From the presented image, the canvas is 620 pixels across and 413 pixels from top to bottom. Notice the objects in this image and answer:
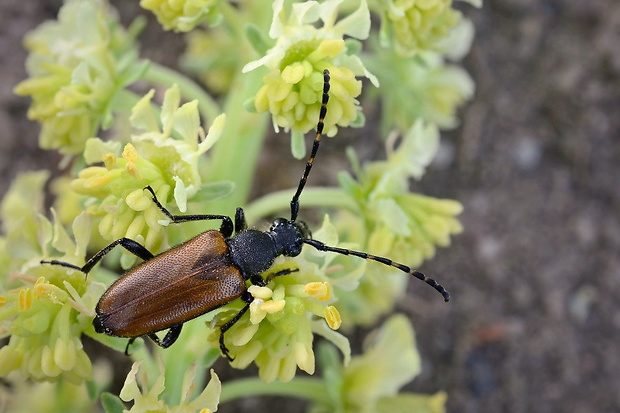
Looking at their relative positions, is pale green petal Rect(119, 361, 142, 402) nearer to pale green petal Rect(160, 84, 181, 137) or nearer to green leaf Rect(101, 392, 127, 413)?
green leaf Rect(101, 392, 127, 413)

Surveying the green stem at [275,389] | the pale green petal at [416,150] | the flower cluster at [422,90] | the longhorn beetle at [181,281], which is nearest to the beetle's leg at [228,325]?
the longhorn beetle at [181,281]

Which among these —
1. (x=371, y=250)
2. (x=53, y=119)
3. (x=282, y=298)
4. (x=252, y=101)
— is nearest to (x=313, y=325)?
(x=282, y=298)

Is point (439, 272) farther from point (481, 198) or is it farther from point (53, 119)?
point (53, 119)

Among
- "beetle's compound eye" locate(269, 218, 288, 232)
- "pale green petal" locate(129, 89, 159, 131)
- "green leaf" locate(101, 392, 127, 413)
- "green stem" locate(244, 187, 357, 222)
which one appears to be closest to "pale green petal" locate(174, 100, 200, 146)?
"pale green petal" locate(129, 89, 159, 131)

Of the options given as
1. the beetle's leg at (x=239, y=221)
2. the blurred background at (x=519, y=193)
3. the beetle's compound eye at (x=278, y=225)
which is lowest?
the blurred background at (x=519, y=193)

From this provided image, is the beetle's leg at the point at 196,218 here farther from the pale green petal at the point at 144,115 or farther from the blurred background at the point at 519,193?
the blurred background at the point at 519,193

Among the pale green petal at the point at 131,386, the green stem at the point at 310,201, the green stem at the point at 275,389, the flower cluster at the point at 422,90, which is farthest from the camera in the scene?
the flower cluster at the point at 422,90
